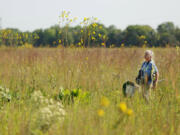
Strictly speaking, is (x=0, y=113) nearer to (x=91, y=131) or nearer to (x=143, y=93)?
(x=91, y=131)

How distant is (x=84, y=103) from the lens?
2.89m

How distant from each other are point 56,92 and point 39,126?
143 centimetres

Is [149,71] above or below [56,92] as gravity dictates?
above

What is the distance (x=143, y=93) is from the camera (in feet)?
9.87

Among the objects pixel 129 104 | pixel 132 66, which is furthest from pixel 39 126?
pixel 132 66

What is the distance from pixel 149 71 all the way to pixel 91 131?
7.44 feet

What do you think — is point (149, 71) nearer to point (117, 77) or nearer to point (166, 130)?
point (117, 77)

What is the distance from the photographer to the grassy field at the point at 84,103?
1.79m

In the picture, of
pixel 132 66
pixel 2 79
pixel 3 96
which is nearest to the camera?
pixel 3 96

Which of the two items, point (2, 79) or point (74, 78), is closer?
point (74, 78)

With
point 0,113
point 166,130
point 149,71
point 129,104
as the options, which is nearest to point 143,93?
point 129,104

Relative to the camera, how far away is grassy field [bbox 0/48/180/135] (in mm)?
1791

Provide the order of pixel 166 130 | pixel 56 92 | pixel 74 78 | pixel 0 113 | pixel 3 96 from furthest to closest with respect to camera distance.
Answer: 1. pixel 74 78
2. pixel 56 92
3. pixel 3 96
4. pixel 0 113
5. pixel 166 130

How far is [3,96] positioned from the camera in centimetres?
295
